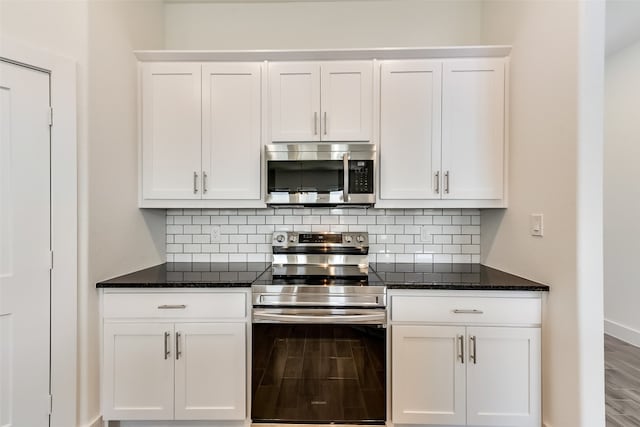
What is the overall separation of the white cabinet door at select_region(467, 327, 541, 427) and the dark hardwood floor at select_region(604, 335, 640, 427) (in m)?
0.69

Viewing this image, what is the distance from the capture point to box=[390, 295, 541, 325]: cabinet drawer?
1.72m

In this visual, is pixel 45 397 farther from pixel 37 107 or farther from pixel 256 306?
pixel 37 107

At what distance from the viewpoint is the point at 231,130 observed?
212 centimetres

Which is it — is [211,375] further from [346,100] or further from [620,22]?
[620,22]

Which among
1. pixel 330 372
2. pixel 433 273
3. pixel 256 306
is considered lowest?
pixel 330 372

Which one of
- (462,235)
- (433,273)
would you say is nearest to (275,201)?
(433,273)

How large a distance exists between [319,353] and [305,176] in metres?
1.08

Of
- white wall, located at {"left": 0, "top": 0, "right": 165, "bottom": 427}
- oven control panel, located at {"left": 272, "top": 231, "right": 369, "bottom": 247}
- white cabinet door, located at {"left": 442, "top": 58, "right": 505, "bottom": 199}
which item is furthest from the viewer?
oven control panel, located at {"left": 272, "top": 231, "right": 369, "bottom": 247}

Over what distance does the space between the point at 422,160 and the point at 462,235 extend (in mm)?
751

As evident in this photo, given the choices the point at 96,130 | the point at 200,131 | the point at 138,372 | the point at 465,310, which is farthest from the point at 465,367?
the point at 96,130

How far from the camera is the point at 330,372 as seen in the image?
5.74 feet

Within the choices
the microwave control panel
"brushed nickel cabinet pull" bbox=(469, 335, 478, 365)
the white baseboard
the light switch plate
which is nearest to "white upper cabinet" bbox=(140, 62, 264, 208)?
the microwave control panel

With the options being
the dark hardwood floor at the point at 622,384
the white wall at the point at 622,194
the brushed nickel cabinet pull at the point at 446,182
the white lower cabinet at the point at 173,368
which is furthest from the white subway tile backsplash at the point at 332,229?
the white wall at the point at 622,194

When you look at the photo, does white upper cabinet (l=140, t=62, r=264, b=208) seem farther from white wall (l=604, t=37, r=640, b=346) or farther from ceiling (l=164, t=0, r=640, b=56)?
white wall (l=604, t=37, r=640, b=346)
